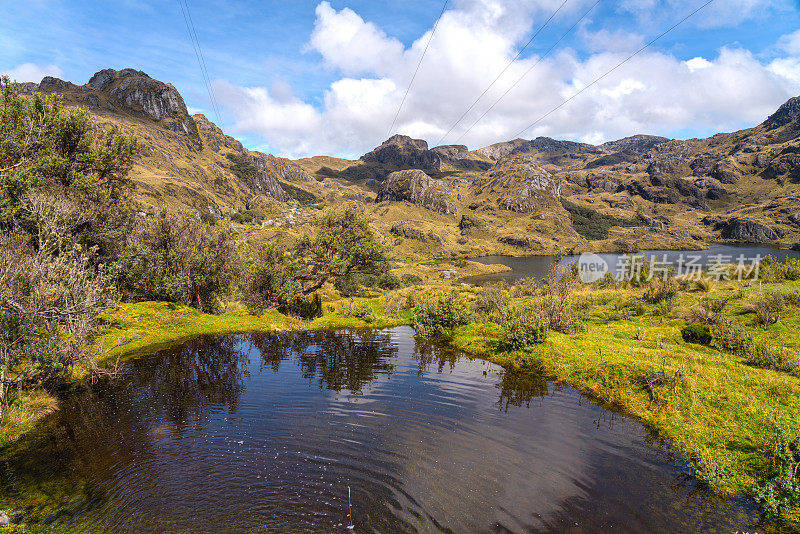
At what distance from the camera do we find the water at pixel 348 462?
8.16 metres

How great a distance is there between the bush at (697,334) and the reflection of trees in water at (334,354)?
1802 cm

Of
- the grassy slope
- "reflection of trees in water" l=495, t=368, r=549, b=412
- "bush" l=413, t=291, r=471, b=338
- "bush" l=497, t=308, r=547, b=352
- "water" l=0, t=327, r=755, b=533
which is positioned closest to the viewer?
"water" l=0, t=327, r=755, b=533

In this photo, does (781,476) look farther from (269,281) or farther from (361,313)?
(269,281)

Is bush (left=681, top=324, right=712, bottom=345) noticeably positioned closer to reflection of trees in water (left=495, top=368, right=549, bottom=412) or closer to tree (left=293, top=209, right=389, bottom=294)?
reflection of trees in water (left=495, top=368, right=549, bottom=412)

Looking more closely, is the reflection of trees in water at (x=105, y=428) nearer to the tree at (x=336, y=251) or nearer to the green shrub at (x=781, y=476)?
the tree at (x=336, y=251)

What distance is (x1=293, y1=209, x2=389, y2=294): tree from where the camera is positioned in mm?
33406

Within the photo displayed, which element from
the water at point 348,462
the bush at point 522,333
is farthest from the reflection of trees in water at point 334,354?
the bush at point 522,333

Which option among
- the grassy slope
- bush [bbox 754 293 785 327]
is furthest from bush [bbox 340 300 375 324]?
bush [bbox 754 293 785 327]

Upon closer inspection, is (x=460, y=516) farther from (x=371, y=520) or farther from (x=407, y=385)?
(x=407, y=385)

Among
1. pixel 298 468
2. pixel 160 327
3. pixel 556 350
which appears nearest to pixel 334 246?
pixel 160 327

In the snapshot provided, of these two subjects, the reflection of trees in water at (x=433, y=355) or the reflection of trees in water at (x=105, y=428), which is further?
the reflection of trees in water at (x=433, y=355)

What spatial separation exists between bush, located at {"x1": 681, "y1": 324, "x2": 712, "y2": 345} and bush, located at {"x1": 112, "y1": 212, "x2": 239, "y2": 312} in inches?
1407

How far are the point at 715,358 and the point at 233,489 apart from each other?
20934mm

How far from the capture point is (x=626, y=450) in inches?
430
